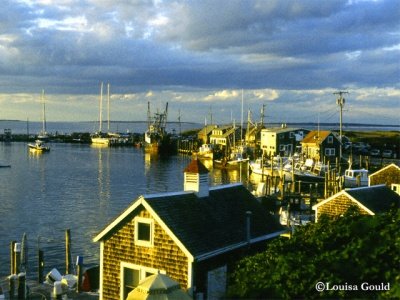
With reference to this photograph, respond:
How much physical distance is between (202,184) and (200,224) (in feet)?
7.15

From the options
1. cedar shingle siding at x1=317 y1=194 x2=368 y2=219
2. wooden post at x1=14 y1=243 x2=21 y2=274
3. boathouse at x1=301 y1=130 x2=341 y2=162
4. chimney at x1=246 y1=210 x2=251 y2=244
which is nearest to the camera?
chimney at x1=246 y1=210 x2=251 y2=244

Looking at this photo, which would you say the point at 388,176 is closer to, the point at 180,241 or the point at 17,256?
the point at 180,241

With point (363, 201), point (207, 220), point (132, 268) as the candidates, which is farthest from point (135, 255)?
point (363, 201)

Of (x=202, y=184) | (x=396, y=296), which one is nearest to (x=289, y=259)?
(x=396, y=296)

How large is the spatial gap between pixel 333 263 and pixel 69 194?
2200 inches

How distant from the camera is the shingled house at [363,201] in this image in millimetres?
26312

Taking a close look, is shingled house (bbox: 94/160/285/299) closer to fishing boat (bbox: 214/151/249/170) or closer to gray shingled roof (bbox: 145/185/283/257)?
gray shingled roof (bbox: 145/185/283/257)

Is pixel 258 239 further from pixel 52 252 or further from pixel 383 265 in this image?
pixel 52 252

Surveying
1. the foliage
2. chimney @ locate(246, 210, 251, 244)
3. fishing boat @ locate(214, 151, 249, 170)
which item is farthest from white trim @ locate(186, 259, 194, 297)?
fishing boat @ locate(214, 151, 249, 170)

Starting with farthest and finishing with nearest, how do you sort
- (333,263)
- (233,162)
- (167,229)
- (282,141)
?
(282,141) < (233,162) < (167,229) < (333,263)

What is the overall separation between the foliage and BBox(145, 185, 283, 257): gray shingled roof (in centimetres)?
400

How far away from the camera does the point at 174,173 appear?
89.9m

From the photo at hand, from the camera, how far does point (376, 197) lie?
2750 centimetres

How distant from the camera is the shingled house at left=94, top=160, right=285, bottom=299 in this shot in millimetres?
18344
